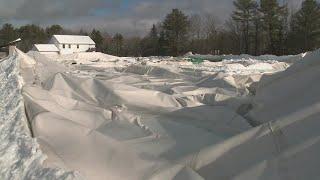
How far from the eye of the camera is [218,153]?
401cm

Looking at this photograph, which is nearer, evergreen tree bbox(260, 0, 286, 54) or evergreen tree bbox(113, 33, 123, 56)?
evergreen tree bbox(260, 0, 286, 54)

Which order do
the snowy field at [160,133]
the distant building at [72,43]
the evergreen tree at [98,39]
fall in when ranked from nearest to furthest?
the snowy field at [160,133] → the distant building at [72,43] → the evergreen tree at [98,39]

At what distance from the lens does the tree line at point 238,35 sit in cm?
5016

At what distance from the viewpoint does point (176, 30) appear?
221 ft

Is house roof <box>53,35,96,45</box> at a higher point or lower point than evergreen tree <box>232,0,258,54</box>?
lower

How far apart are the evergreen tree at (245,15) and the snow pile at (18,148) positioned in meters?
53.2

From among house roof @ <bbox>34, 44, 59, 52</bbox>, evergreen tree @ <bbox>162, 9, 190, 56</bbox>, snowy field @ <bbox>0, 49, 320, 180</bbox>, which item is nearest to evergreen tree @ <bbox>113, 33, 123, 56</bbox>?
house roof @ <bbox>34, 44, 59, 52</bbox>

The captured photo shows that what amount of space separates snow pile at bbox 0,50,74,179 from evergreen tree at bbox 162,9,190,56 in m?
59.7

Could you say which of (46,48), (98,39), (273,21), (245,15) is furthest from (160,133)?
(98,39)

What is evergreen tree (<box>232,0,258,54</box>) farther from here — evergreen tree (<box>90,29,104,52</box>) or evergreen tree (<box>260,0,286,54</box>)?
evergreen tree (<box>90,29,104,52</box>)

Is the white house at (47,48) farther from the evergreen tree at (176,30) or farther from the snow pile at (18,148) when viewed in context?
the snow pile at (18,148)

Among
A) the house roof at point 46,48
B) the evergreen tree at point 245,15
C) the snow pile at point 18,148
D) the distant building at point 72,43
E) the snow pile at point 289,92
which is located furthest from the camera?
the distant building at point 72,43

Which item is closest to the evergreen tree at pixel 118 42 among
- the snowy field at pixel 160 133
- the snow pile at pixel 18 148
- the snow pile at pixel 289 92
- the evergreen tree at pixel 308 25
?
the evergreen tree at pixel 308 25

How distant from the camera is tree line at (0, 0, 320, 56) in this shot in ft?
165
